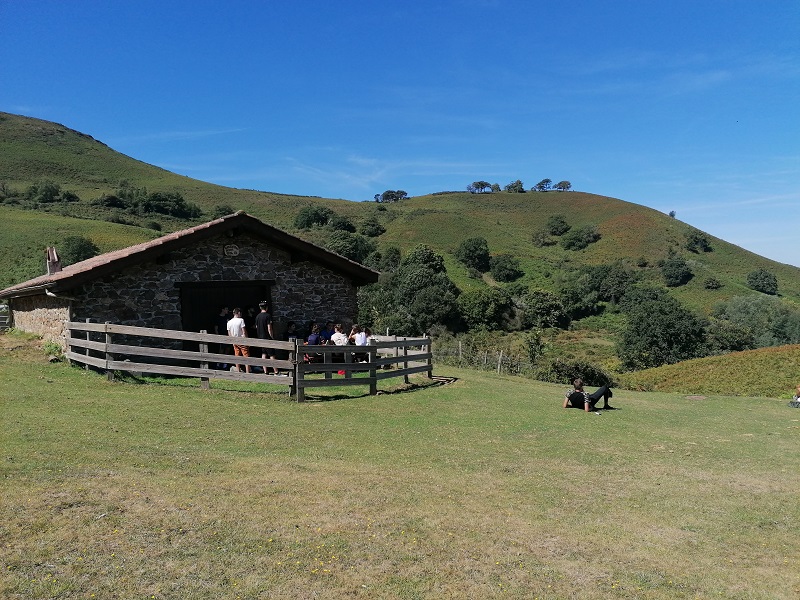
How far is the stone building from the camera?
1480cm

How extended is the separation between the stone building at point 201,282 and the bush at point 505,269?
166ft

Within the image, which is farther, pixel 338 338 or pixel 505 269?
pixel 505 269

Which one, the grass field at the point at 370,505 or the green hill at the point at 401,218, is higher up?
the green hill at the point at 401,218

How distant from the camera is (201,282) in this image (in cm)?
1616

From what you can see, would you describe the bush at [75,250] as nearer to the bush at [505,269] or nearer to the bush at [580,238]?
the bush at [505,269]

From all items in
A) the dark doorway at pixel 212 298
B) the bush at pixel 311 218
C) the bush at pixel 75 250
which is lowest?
the dark doorway at pixel 212 298

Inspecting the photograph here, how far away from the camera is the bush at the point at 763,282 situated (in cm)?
7250

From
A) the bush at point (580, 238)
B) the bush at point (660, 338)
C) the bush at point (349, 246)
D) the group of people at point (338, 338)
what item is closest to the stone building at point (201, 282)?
the group of people at point (338, 338)

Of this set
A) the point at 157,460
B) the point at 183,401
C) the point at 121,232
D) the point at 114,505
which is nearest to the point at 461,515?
the point at 114,505

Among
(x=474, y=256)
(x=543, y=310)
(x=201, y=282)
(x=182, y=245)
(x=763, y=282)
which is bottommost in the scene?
(x=543, y=310)

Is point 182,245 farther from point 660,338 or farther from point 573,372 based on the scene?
point 660,338

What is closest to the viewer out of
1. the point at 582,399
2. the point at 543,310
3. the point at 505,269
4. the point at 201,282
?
the point at 582,399

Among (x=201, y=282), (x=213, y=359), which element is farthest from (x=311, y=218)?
(x=213, y=359)

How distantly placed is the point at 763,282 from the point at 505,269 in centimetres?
3315
